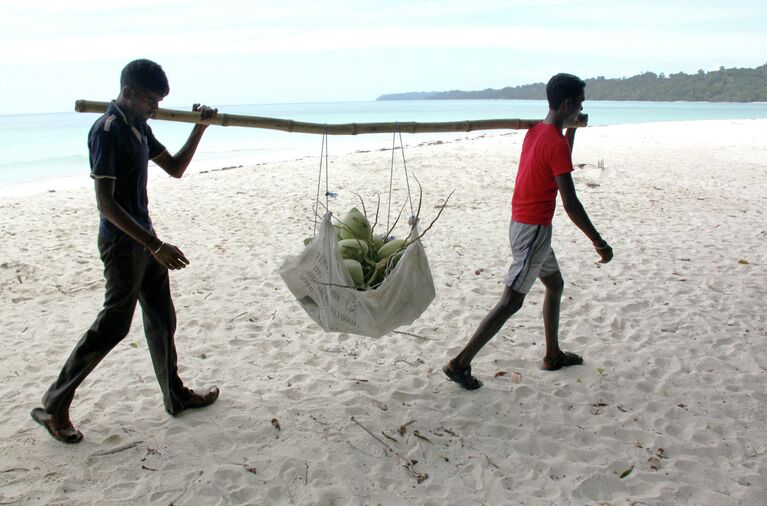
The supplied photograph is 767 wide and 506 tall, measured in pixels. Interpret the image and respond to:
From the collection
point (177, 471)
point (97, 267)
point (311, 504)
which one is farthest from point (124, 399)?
point (97, 267)

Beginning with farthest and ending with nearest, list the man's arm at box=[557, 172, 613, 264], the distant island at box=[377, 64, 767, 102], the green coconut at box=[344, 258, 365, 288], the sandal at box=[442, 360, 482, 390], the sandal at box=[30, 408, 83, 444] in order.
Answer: the distant island at box=[377, 64, 767, 102], the sandal at box=[442, 360, 482, 390], the green coconut at box=[344, 258, 365, 288], the man's arm at box=[557, 172, 613, 264], the sandal at box=[30, 408, 83, 444]

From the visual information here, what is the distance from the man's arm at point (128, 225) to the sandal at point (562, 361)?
6.41 ft

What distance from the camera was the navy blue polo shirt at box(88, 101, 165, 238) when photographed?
81.3 inches

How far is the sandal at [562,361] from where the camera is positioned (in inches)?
124

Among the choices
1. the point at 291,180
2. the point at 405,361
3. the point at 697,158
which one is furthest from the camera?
the point at 697,158

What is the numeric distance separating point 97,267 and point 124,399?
2743 millimetres

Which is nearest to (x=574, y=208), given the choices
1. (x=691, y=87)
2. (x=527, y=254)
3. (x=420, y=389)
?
(x=527, y=254)

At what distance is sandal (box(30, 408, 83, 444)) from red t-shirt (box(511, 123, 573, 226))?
2115 millimetres

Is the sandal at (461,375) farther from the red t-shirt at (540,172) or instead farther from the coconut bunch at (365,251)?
→ the red t-shirt at (540,172)

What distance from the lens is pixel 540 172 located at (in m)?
2.61

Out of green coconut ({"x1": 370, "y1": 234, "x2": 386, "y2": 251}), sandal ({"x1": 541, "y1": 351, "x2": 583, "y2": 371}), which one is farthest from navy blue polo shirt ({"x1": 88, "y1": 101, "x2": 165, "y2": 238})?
sandal ({"x1": 541, "y1": 351, "x2": 583, "y2": 371})

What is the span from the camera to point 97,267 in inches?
205

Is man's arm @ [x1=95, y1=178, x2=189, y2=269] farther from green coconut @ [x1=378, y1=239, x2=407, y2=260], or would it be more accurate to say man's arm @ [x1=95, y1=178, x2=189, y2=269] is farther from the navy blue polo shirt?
green coconut @ [x1=378, y1=239, x2=407, y2=260]

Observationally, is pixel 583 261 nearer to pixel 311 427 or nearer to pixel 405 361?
pixel 405 361
